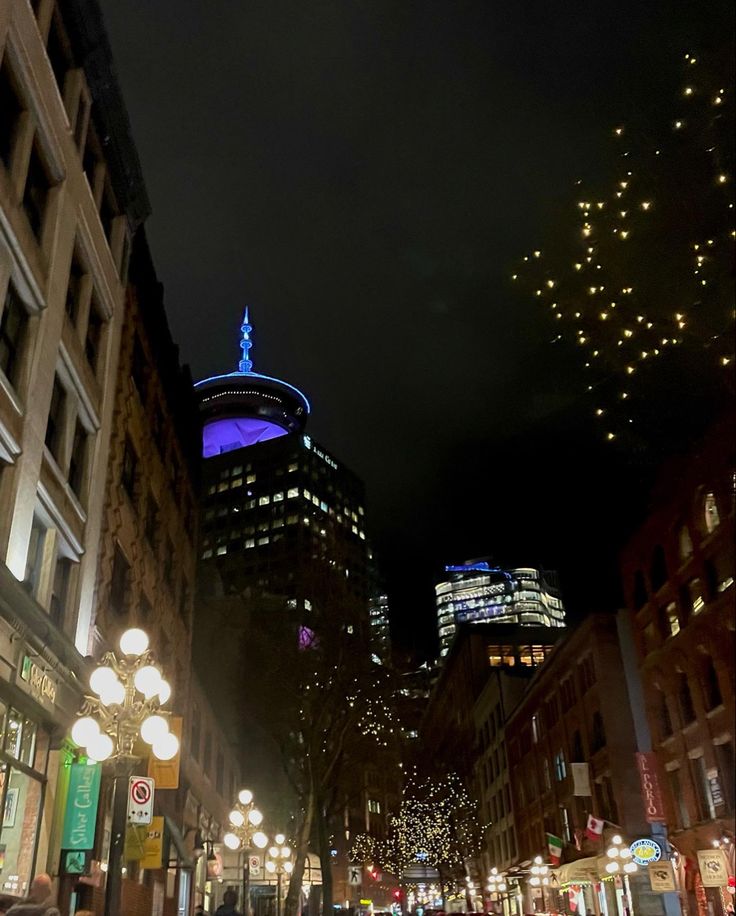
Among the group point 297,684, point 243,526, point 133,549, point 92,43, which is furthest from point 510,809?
point 243,526

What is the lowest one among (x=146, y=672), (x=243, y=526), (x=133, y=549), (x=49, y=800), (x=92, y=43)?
(x=49, y=800)

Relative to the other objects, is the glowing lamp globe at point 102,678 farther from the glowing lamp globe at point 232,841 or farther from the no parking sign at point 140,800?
the glowing lamp globe at point 232,841

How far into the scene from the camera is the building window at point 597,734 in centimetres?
4105

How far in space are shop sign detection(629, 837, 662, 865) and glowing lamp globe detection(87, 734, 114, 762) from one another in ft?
92.1

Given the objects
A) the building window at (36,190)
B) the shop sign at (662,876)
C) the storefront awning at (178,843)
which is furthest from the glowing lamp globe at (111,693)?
the shop sign at (662,876)

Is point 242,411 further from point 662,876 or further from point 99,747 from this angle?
point 99,747

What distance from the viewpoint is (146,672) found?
11.8 metres

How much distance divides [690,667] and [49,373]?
26.4 meters

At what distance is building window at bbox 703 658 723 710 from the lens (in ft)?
100

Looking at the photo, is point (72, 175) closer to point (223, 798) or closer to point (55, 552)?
point (55, 552)

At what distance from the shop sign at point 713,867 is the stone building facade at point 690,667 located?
385 millimetres

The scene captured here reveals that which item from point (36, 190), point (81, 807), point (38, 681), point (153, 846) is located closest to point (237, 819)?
point (153, 846)

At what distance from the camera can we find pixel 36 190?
17.2 metres

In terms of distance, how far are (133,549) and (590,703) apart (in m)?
28.8
